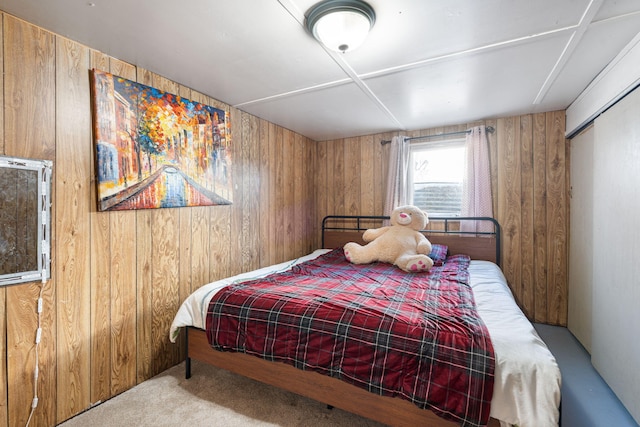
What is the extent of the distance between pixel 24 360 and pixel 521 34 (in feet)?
10.7

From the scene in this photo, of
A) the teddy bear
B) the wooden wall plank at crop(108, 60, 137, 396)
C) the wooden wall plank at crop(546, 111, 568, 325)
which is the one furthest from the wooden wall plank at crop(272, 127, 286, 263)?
the wooden wall plank at crop(546, 111, 568, 325)

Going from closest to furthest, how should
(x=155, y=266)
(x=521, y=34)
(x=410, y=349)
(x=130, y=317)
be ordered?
(x=410, y=349) < (x=521, y=34) < (x=130, y=317) < (x=155, y=266)

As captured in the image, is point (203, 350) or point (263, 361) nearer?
point (263, 361)

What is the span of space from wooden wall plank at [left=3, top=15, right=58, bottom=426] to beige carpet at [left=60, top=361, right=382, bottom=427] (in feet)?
0.95

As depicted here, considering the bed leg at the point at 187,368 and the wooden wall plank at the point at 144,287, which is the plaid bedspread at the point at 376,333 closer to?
the bed leg at the point at 187,368

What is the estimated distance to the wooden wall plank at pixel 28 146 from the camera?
1.48 m

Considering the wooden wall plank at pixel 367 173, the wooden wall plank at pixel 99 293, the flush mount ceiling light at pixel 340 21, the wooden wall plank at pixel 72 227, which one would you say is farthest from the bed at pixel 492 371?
the flush mount ceiling light at pixel 340 21

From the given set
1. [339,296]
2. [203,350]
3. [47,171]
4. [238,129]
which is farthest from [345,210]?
[47,171]

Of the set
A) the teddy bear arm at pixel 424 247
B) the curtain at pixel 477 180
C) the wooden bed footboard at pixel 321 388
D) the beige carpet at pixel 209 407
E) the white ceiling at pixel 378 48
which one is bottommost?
the beige carpet at pixel 209 407

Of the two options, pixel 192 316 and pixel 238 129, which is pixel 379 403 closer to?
pixel 192 316

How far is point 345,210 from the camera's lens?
4.00m

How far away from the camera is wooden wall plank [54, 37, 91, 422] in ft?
5.46

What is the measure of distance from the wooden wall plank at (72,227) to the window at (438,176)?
3.18 metres

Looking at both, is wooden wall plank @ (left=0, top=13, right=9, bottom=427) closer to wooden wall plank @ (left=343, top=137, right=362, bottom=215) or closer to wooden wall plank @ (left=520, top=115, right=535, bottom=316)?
wooden wall plank @ (left=343, top=137, right=362, bottom=215)
